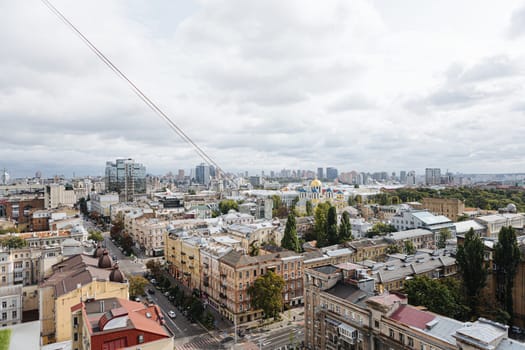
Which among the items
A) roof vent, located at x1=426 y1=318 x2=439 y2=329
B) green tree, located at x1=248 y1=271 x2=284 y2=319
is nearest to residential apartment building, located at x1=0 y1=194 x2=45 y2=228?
green tree, located at x1=248 y1=271 x2=284 y2=319

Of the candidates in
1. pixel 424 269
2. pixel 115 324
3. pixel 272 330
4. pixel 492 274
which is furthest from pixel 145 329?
pixel 492 274

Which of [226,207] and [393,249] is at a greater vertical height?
[226,207]

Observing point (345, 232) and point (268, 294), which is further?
point (345, 232)

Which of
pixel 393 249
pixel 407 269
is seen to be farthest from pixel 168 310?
pixel 393 249

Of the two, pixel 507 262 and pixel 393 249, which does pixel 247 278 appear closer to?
pixel 507 262

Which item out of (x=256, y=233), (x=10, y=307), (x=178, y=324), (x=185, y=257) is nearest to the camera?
(x=10, y=307)

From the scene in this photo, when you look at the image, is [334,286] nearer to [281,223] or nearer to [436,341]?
[436,341]
